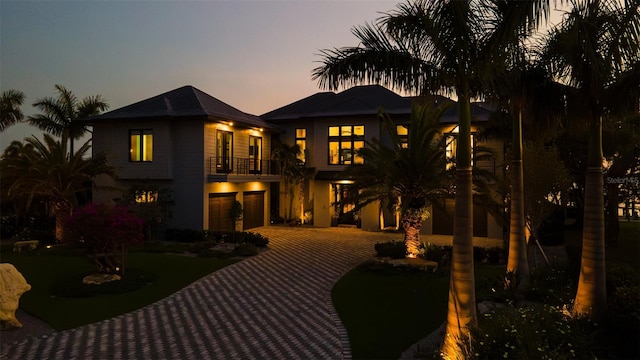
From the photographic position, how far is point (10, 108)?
92.3ft

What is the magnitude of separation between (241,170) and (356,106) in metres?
8.09

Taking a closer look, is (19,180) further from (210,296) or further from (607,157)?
(607,157)

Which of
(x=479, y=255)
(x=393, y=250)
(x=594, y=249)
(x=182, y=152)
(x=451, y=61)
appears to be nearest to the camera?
(x=451, y=61)

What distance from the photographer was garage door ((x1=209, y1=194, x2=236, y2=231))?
861 inches

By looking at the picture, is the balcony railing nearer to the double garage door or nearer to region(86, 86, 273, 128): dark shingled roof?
the double garage door

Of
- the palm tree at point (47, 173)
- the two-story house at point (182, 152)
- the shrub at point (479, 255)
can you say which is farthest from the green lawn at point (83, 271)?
the shrub at point (479, 255)

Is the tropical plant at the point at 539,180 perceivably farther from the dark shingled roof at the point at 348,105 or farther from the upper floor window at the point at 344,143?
the upper floor window at the point at 344,143

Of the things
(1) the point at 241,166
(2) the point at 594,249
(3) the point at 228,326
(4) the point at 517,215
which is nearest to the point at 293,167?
(1) the point at 241,166

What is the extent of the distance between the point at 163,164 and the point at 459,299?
720 inches

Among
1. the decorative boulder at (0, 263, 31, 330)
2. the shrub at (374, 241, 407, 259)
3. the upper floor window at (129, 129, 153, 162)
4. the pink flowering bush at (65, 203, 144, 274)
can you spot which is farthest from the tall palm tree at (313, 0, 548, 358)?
the upper floor window at (129, 129, 153, 162)

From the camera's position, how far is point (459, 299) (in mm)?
6422

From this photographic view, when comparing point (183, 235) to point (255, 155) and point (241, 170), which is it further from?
point (255, 155)

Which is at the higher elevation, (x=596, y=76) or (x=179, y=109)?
(x=179, y=109)

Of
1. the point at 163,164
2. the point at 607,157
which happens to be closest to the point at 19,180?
the point at 163,164
